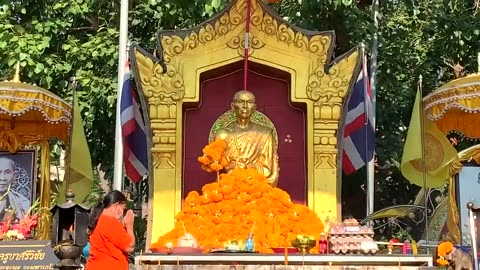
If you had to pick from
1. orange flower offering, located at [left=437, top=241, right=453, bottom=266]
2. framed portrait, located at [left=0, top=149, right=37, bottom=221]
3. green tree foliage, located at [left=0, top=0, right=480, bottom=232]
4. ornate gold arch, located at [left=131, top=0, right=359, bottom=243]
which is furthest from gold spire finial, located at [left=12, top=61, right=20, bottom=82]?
orange flower offering, located at [left=437, top=241, right=453, bottom=266]

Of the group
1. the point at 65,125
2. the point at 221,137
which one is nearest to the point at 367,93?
the point at 221,137

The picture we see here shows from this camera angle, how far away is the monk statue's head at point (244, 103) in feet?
40.0

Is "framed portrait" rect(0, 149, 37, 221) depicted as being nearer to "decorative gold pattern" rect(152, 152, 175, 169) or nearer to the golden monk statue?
"decorative gold pattern" rect(152, 152, 175, 169)

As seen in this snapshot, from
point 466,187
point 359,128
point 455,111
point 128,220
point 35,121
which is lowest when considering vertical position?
point 128,220

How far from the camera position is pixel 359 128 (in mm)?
12734

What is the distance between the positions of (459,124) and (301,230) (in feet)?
11.7

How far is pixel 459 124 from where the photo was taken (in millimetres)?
13320

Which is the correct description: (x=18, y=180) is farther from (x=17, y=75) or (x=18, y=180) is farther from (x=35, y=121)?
(x=17, y=75)

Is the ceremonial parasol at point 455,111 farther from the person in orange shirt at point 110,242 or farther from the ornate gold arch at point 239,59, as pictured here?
the person in orange shirt at point 110,242

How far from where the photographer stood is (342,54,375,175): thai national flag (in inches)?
490

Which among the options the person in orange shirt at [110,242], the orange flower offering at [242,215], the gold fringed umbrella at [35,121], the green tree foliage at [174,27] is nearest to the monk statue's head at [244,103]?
the orange flower offering at [242,215]

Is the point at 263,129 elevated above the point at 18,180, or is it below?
above

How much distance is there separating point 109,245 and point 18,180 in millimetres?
6606

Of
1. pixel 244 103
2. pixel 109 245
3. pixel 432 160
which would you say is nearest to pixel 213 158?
pixel 244 103
